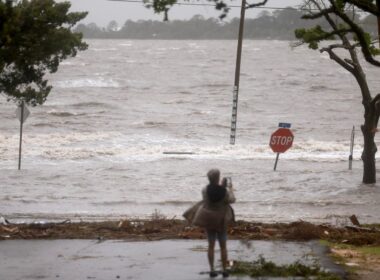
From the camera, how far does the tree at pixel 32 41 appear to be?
14906mm

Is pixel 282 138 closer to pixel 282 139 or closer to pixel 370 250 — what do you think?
pixel 282 139

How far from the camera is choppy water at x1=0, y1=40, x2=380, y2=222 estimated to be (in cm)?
2178

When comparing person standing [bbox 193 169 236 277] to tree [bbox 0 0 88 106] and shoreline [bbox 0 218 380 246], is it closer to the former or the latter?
shoreline [bbox 0 218 380 246]

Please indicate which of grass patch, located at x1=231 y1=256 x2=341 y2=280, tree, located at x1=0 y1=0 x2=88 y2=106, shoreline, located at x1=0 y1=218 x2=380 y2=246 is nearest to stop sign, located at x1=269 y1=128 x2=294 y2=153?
tree, located at x1=0 y1=0 x2=88 y2=106

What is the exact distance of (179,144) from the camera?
42.7 m

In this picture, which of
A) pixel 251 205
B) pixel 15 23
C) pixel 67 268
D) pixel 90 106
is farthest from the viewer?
pixel 90 106

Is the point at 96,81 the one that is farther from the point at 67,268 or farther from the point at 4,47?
the point at 67,268

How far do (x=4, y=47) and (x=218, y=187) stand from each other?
747 centimetres

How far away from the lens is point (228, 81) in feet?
270

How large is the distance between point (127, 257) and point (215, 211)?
238cm

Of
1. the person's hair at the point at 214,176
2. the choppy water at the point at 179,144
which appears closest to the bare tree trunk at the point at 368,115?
the choppy water at the point at 179,144

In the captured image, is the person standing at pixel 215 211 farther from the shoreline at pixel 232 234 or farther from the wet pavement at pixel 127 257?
the shoreline at pixel 232 234

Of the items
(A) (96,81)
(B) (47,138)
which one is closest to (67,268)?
(B) (47,138)

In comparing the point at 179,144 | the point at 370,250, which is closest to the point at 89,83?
the point at 179,144
